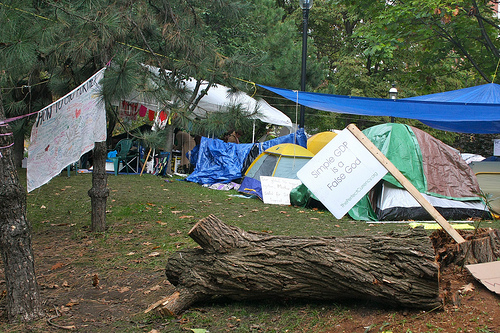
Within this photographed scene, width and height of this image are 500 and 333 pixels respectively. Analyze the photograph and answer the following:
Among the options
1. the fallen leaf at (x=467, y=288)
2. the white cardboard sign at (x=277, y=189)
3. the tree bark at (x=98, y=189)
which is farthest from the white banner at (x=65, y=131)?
the white cardboard sign at (x=277, y=189)

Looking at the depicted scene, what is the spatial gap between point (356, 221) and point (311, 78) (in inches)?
421

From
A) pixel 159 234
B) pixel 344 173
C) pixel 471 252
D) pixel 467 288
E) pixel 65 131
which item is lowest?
pixel 159 234

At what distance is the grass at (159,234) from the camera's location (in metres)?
2.90

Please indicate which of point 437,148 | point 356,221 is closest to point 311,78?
point 437,148

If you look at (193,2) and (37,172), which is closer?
(37,172)

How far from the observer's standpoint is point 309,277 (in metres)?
2.98

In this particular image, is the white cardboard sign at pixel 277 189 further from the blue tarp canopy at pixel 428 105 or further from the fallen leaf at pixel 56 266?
the fallen leaf at pixel 56 266

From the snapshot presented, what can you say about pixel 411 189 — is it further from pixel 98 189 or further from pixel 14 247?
pixel 98 189

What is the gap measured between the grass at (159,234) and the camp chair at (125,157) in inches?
85.8

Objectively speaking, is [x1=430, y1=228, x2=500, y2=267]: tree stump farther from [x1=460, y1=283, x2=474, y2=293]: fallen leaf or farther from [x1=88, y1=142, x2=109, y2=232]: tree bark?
[x1=88, y1=142, x2=109, y2=232]: tree bark

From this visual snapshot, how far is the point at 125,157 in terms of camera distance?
1261 cm

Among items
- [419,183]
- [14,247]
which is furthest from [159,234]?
[419,183]

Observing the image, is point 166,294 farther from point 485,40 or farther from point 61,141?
point 485,40

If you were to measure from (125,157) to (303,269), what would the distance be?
415 inches
